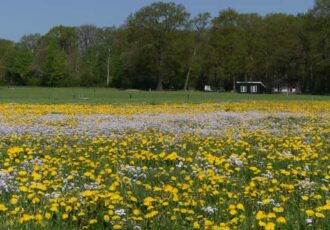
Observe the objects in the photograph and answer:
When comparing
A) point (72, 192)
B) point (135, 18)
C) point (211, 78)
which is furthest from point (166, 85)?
point (72, 192)

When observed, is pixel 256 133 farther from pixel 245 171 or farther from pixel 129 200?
pixel 129 200

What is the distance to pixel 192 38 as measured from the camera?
105 metres

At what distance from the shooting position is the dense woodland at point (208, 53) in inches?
3890

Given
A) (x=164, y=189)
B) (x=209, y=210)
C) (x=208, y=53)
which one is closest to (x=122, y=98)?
(x=164, y=189)

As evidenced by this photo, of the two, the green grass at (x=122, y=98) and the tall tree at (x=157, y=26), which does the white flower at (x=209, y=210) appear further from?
the tall tree at (x=157, y=26)

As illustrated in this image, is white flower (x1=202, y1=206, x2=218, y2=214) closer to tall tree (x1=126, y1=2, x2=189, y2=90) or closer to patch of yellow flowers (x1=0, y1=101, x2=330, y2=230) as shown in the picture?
patch of yellow flowers (x1=0, y1=101, x2=330, y2=230)

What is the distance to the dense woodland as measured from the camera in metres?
98.8

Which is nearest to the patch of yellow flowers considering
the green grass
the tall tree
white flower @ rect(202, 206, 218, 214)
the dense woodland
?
white flower @ rect(202, 206, 218, 214)

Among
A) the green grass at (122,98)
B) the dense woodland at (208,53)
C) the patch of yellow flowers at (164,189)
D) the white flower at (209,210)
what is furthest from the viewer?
the dense woodland at (208,53)

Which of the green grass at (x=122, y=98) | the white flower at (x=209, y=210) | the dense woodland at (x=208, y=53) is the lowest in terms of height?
the white flower at (x=209, y=210)

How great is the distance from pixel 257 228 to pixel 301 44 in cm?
9855

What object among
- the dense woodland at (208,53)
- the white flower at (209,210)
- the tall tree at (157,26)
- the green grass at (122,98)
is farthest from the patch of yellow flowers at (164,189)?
the tall tree at (157,26)

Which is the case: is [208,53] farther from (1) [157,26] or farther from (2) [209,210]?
(2) [209,210]

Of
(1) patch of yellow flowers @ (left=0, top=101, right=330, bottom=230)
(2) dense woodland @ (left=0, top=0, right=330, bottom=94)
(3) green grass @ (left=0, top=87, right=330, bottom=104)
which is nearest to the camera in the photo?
(1) patch of yellow flowers @ (left=0, top=101, right=330, bottom=230)
